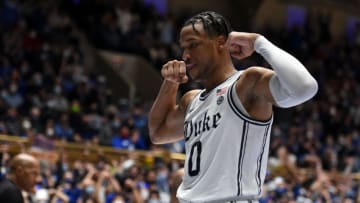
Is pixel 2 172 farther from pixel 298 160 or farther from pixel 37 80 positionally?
pixel 298 160

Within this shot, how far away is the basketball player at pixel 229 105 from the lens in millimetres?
3295

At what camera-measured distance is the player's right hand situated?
3.97m

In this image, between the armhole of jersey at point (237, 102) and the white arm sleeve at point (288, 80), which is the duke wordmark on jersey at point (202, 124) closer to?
the armhole of jersey at point (237, 102)

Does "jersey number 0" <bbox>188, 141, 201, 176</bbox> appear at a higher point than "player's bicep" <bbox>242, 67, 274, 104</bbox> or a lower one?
lower

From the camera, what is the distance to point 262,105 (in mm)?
3447

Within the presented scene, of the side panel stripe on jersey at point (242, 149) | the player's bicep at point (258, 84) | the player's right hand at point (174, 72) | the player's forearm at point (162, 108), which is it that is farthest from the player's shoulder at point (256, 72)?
the player's forearm at point (162, 108)

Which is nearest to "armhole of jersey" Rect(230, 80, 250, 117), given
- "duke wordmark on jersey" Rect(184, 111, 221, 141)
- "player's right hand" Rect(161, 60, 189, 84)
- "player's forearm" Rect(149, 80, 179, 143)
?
"duke wordmark on jersey" Rect(184, 111, 221, 141)

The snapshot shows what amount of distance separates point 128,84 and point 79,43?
156 centimetres

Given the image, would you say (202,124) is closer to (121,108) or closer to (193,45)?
(193,45)

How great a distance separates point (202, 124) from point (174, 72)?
0.49m

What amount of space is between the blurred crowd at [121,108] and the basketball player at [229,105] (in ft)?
17.9

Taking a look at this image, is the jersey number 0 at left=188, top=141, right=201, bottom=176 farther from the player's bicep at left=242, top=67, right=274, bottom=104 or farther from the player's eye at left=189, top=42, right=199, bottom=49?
the player's eye at left=189, top=42, right=199, bottom=49

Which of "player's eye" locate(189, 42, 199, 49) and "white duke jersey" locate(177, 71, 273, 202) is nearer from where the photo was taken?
"white duke jersey" locate(177, 71, 273, 202)

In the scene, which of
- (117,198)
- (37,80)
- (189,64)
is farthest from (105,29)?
(189,64)
